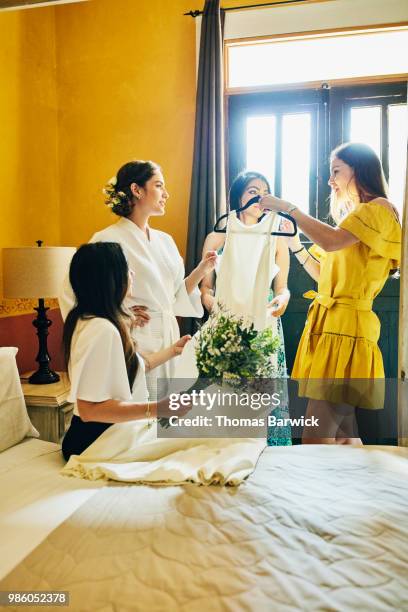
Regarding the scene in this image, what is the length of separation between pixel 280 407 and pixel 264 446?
0.90 metres

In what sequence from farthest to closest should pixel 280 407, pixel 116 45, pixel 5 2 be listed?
pixel 116 45 < pixel 280 407 < pixel 5 2

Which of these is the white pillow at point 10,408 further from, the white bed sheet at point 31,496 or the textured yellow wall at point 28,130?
the textured yellow wall at point 28,130

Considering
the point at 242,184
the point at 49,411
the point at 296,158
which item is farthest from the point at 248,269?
the point at 296,158

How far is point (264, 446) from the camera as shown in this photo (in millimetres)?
1797

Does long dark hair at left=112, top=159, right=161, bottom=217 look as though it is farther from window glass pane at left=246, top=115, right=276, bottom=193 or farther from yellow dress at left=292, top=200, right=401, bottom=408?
window glass pane at left=246, top=115, right=276, bottom=193

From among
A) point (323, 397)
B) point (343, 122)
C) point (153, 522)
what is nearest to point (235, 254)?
point (323, 397)

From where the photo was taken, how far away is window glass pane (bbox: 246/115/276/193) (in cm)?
331

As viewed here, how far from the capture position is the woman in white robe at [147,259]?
242cm

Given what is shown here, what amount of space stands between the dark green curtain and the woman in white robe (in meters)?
0.54

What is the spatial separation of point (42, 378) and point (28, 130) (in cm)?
148

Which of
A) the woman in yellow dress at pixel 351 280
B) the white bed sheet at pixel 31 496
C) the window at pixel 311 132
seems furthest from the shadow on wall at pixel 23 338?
the woman in yellow dress at pixel 351 280

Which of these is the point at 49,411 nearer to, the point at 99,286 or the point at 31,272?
the point at 31,272

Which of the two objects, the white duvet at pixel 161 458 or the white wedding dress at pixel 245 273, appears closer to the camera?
the white duvet at pixel 161 458

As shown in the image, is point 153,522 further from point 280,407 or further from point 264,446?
point 280,407
